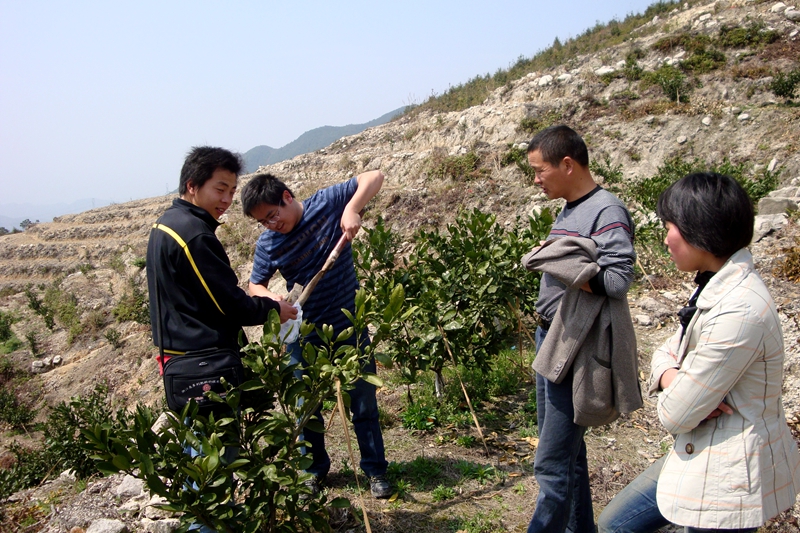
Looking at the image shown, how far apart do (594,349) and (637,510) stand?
59cm

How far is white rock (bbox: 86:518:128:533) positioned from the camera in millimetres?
2512

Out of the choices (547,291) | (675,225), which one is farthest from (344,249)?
(675,225)

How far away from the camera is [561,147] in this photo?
2.02 meters

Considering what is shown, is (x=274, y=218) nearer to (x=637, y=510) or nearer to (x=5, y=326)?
(x=637, y=510)

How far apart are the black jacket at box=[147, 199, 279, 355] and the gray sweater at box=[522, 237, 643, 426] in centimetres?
124

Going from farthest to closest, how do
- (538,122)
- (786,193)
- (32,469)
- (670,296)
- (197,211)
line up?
(538,122) → (786,193) → (670,296) → (32,469) → (197,211)

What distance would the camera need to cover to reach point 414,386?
4508mm

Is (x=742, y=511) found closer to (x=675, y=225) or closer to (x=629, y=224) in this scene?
(x=675, y=225)

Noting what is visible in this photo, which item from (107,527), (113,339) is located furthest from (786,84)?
(113,339)

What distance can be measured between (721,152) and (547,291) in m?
9.79

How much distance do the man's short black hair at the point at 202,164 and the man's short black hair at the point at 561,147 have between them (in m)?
1.37

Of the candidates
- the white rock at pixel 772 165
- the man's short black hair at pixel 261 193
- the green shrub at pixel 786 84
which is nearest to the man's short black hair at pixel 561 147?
the man's short black hair at pixel 261 193

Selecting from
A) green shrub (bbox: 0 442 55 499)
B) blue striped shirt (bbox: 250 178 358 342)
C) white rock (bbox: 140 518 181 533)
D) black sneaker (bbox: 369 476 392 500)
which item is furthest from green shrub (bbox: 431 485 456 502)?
green shrub (bbox: 0 442 55 499)

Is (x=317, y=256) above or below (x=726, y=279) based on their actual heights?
above
